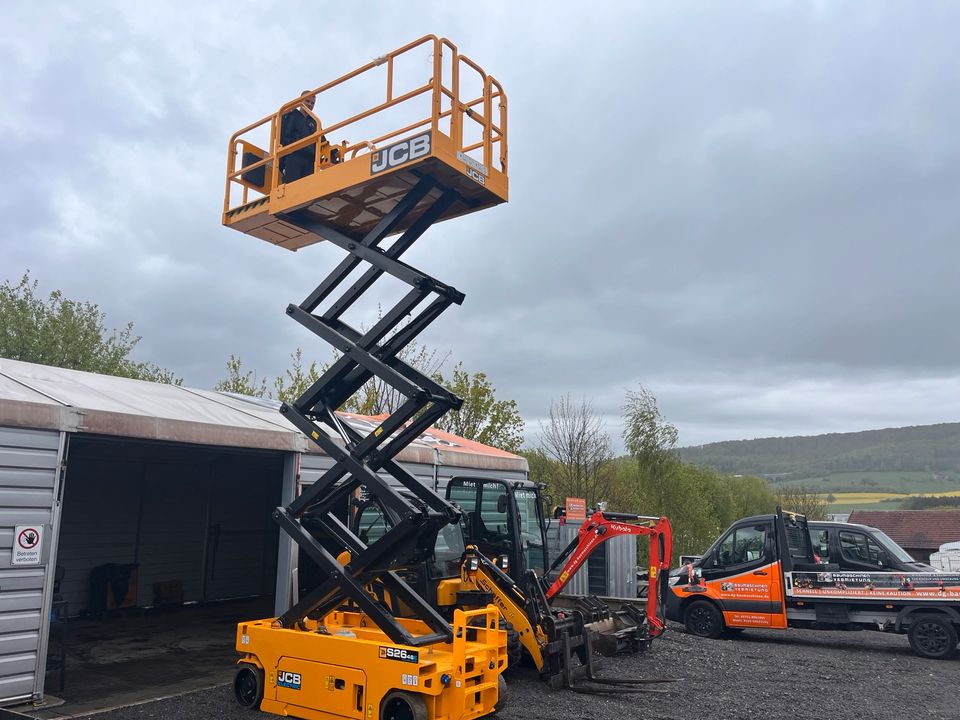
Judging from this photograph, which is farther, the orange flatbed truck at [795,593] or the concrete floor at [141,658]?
the orange flatbed truck at [795,593]

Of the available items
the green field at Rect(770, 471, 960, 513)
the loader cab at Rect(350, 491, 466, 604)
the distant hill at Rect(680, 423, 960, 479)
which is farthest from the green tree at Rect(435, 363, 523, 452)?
the distant hill at Rect(680, 423, 960, 479)

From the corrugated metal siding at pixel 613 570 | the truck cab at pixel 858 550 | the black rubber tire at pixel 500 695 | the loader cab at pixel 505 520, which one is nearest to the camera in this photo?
the black rubber tire at pixel 500 695

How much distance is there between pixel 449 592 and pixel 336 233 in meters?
3.92

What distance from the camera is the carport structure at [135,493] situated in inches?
270

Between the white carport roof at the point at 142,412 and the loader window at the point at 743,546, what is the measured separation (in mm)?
→ 4641

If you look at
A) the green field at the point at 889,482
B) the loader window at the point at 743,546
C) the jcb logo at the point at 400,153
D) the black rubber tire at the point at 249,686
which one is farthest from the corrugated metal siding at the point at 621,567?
the green field at the point at 889,482

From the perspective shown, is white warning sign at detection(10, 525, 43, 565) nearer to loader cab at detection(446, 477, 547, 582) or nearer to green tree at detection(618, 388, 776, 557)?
loader cab at detection(446, 477, 547, 582)

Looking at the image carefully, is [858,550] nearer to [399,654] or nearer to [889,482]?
[399,654]

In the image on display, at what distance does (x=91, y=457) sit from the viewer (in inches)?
518

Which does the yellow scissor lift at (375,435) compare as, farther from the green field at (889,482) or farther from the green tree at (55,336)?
the green field at (889,482)

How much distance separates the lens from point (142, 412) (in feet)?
26.8

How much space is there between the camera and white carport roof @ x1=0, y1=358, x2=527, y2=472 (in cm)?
715

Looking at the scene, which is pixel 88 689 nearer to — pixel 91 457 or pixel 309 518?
pixel 309 518

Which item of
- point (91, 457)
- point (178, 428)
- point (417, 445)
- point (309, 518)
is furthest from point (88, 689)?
point (91, 457)
